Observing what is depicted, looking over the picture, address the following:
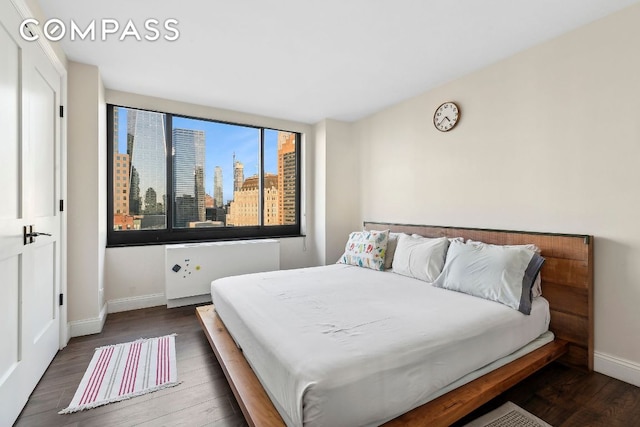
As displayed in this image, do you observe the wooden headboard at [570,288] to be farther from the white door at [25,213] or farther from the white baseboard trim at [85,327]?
the white baseboard trim at [85,327]

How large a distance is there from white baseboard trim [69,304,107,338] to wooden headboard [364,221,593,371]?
3.90 metres

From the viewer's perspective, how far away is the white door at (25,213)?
146 centimetres

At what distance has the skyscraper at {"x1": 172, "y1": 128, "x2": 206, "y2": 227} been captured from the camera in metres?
3.65

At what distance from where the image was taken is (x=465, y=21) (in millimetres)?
2029

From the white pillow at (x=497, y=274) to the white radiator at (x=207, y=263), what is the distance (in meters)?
2.36

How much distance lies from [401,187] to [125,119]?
344cm

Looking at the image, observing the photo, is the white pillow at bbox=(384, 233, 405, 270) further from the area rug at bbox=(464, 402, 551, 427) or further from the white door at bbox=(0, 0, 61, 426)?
the white door at bbox=(0, 0, 61, 426)

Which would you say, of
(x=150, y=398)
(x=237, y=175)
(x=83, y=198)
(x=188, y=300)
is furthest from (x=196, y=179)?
(x=150, y=398)

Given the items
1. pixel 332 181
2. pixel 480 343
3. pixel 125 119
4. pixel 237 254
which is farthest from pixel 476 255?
pixel 125 119

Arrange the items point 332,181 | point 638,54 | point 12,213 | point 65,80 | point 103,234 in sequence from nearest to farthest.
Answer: point 12,213
point 638,54
point 65,80
point 103,234
point 332,181

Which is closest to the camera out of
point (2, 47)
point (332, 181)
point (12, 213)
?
point (2, 47)

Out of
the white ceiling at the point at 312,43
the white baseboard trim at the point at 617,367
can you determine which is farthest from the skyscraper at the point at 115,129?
the white baseboard trim at the point at 617,367

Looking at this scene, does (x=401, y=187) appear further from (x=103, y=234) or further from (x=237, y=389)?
(x=103, y=234)

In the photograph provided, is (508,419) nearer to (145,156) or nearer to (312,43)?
(312,43)
